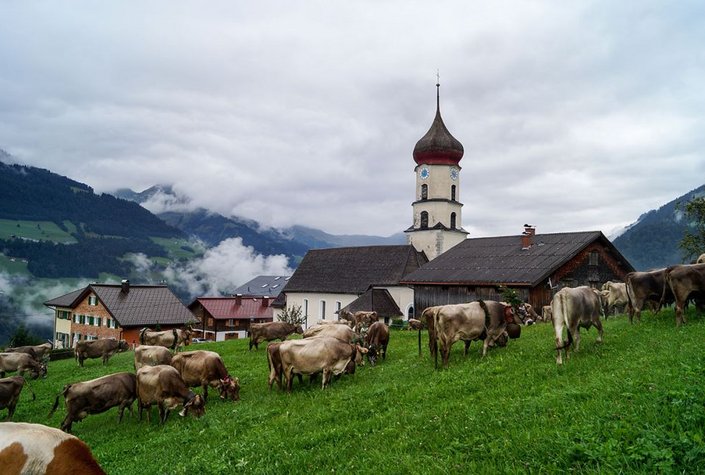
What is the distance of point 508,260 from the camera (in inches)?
1548

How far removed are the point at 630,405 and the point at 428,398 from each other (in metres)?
4.44

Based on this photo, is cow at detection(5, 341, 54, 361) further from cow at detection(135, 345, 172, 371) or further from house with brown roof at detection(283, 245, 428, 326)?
house with brown roof at detection(283, 245, 428, 326)

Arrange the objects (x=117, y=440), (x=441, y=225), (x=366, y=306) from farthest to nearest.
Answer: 1. (x=441, y=225)
2. (x=366, y=306)
3. (x=117, y=440)

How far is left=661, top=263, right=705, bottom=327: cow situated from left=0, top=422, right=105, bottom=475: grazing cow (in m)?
15.2

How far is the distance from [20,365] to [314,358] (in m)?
19.6

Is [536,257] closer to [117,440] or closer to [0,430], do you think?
[117,440]

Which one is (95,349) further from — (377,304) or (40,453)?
(377,304)

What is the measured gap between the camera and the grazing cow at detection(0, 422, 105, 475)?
6590 mm

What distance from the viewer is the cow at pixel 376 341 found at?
18.3 m

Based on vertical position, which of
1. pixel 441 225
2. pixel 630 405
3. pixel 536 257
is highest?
pixel 441 225

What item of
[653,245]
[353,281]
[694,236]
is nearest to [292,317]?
[353,281]

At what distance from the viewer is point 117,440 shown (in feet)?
42.5

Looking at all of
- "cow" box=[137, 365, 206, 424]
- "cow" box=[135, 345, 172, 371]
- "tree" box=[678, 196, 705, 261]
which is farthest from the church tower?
"cow" box=[137, 365, 206, 424]

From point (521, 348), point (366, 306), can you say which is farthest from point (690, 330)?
point (366, 306)
